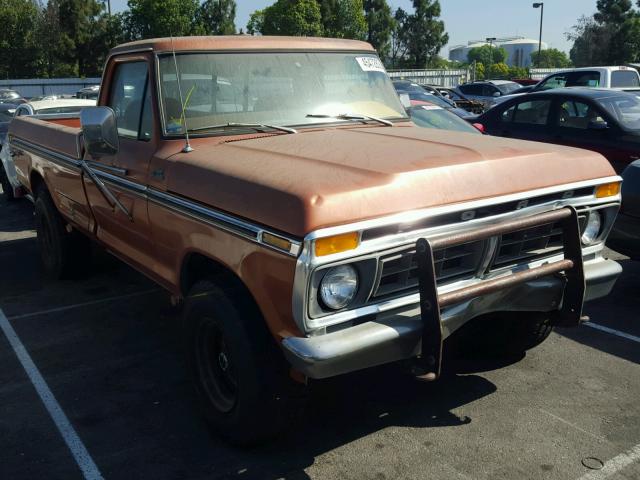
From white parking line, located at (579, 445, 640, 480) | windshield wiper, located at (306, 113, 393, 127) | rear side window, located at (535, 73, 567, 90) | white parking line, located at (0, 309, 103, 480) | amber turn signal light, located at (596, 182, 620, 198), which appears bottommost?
white parking line, located at (0, 309, 103, 480)

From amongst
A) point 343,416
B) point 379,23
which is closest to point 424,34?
point 379,23

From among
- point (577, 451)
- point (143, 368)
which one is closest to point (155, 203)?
point (143, 368)

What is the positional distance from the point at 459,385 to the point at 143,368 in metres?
2.09

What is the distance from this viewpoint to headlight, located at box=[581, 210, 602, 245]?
3799mm

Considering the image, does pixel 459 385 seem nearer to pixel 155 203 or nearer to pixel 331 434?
pixel 331 434

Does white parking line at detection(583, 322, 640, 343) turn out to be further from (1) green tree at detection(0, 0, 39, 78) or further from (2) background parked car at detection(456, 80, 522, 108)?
(1) green tree at detection(0, 0, 39, 78)

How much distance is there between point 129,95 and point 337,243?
2.49 meters

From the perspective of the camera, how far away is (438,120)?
9.33m

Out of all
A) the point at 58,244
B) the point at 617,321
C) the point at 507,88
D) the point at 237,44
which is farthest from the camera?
the point at 507,88

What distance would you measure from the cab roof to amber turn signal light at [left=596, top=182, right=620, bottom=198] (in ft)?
6.80

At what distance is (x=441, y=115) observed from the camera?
9.52 metres

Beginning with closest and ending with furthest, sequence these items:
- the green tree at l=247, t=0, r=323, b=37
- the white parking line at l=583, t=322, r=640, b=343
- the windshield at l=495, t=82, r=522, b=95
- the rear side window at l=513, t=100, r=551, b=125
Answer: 1. the white parking line at l=583, t=322, r=640, b=343
2. the rear side window at l=513, t=100, r=551, b=125
3. the windshield at l=495, t=82, r=522, b=95
4. the green tree at l=247, t=0, r=323, b=37

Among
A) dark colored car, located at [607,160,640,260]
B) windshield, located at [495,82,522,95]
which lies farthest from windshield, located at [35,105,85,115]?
windshield, located at [495,82,522,95]

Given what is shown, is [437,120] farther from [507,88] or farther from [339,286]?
[507,88]
